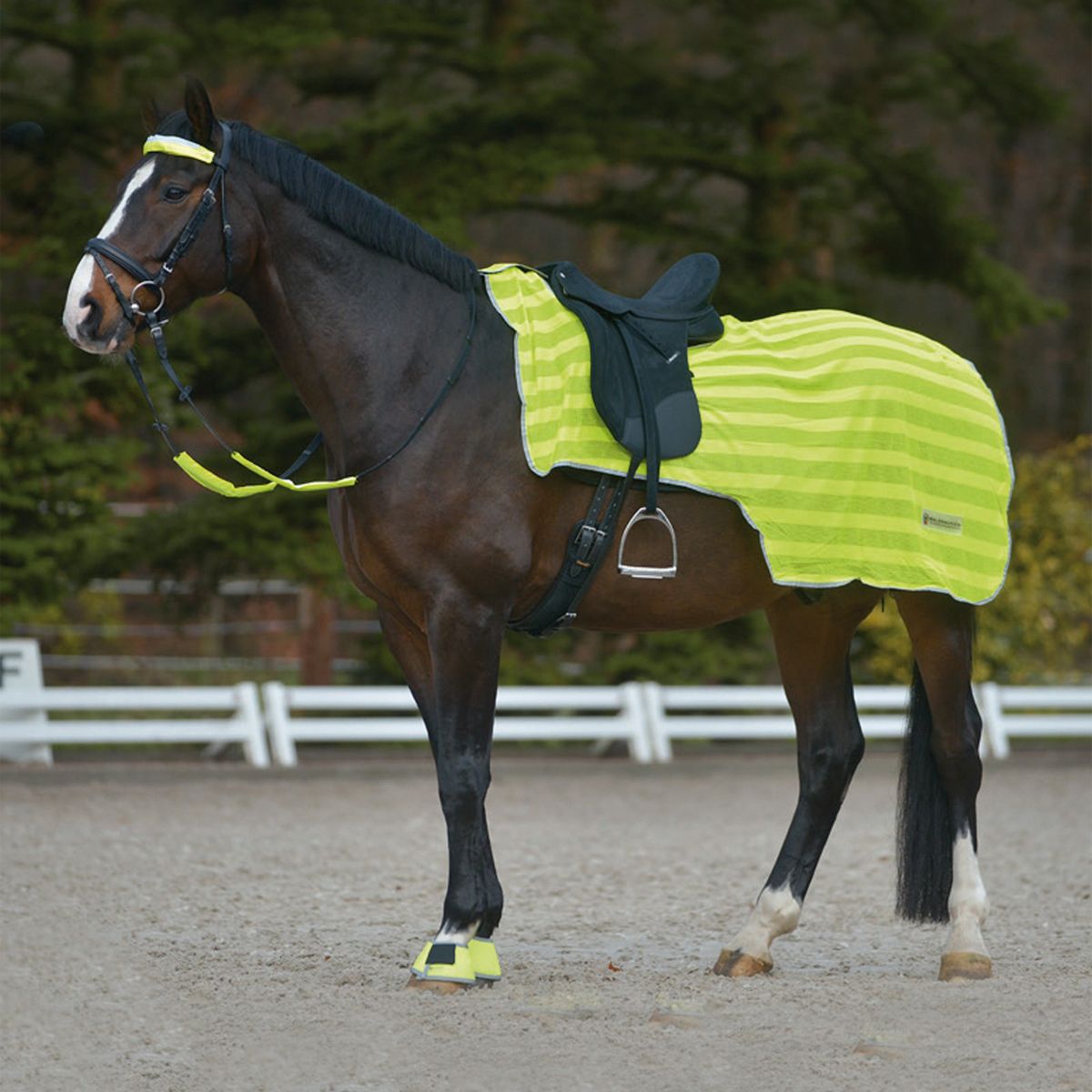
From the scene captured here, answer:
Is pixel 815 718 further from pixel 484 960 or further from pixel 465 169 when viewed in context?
pixel 465 169

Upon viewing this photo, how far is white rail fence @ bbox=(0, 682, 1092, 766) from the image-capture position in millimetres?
11867

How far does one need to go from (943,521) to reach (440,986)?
2074mm

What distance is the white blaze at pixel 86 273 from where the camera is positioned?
451cm

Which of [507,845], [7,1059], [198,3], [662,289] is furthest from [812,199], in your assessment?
[7,1059]

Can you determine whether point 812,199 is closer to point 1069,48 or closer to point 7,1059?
point 1069,48

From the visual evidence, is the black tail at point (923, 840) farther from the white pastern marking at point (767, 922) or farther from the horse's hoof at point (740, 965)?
the horse's hoof at point (740, 965)

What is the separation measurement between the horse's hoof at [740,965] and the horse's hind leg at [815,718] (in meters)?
0.14

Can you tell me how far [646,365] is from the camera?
4992mm

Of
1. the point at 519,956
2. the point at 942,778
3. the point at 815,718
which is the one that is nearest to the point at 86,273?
the point at 519,956

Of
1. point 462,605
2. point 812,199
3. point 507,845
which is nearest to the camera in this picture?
point 462,605

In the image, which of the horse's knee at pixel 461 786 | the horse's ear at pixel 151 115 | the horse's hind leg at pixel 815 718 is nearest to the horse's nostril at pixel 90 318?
the horse's ear at pixel 151 115

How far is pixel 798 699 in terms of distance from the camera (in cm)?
541

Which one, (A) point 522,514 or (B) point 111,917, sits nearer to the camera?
(A) point 522,514

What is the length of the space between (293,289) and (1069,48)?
17.7m
